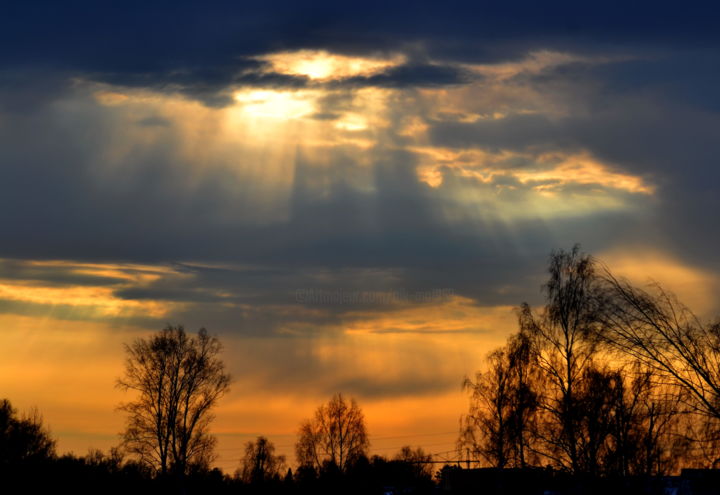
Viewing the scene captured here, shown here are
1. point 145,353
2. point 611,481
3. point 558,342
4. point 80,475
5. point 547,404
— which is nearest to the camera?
point 611,481

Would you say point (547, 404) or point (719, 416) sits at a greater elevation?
point (547, 404)

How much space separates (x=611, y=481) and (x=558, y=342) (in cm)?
1383

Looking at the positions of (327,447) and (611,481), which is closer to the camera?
(611,481)

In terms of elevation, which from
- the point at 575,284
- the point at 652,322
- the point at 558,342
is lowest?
the point at 652,322

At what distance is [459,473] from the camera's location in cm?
11925

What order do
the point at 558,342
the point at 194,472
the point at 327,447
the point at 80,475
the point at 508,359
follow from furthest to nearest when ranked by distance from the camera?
the point at 327,447, the point at 194,472, the point at 80,475, the point at 508,359, the point at 558,342

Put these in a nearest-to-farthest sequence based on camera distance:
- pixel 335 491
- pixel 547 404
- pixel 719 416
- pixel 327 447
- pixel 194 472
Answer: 1. pixel 719 416
2. pixel 547 404
3. pixel 194 472
4. pixel 335 491
5. pixel 327 447

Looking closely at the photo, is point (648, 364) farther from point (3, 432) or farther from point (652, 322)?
point (3, 432)

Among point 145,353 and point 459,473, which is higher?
point 145,353

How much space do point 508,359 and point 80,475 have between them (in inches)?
1526

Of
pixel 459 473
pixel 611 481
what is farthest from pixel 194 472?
pixel 611 481

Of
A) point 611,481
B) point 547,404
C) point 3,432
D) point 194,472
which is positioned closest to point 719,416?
point 611,481

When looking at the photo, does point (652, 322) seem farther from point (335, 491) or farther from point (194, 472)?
point (335, 491)

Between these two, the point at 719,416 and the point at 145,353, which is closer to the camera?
the point at 719,416
